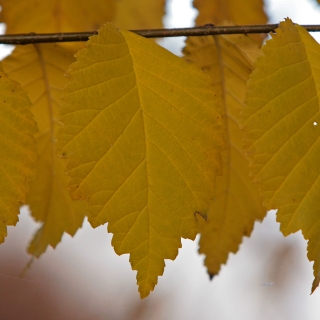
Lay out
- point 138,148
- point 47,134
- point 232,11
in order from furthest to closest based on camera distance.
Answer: point 232,11 < point 47,134 < point 138,148

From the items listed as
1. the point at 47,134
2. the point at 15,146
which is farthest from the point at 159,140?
the point at 47,134

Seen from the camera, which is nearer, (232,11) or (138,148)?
(138,148)

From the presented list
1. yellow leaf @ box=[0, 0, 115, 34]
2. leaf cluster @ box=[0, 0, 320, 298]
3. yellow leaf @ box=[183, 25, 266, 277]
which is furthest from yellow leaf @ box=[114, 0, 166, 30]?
leaf cluster @ box=[0, 0, 320, 298]

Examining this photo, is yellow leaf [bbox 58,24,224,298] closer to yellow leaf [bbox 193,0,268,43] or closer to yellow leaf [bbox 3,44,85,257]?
yellow leaf [bbox 3,44,85,257]

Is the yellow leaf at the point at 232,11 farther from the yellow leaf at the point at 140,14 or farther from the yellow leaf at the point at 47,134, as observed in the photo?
the yellow leaf at the point at 47,134

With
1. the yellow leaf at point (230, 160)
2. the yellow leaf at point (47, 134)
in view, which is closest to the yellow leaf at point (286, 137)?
the yellow leaf at point (230, 160)

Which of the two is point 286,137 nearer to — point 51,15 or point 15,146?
point 15,146
